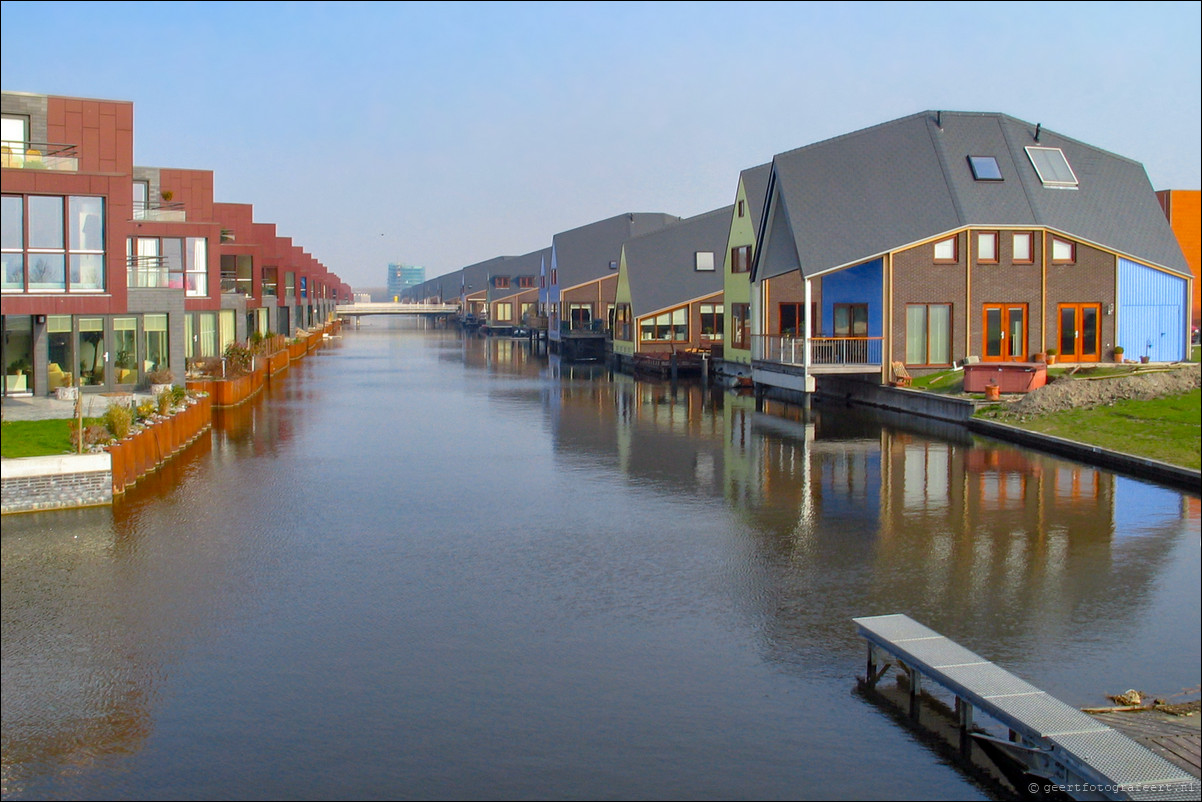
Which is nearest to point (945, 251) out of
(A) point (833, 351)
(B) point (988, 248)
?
(B) point (988, 248)

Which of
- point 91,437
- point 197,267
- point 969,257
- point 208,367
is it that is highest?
point 197,267

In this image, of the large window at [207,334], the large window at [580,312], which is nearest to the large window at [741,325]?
the large window at [207,334]

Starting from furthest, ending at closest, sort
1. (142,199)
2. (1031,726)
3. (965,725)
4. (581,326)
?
(581,326)
(142,199)
(965,725)
(1031,726)

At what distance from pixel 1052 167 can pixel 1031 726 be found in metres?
31.4

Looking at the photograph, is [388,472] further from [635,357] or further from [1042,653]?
[635,357]

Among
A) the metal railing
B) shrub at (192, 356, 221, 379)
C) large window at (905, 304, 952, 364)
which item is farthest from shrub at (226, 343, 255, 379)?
the metal railing

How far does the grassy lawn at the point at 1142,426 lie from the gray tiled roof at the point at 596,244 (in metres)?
54.9

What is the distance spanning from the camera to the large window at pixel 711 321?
55938 mm

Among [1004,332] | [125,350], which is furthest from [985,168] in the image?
[125,350]

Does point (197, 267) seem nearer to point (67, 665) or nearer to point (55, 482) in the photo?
point (55, 482)

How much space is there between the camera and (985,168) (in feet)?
117

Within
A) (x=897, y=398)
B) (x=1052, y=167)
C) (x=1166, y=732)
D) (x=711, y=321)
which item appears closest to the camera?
(x=1166, y=732)

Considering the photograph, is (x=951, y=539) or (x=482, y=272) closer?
(x=951, y=539)

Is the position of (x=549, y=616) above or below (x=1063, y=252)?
below
